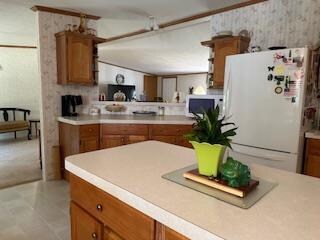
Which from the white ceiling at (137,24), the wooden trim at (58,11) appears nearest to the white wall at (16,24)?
the white ceiling at (137,24)

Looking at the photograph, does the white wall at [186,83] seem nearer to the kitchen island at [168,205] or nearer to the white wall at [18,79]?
the white wall at [18,79]

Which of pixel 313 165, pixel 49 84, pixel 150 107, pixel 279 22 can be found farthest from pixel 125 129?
pixel 279 22

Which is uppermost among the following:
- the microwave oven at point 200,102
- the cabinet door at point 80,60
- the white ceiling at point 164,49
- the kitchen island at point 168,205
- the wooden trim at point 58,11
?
the white ceiling at point 164,49

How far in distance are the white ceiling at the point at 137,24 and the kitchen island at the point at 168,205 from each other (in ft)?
8.29

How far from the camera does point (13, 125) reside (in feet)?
18.5

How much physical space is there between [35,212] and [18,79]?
4.92m

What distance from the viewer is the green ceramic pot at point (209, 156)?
100 centimetres

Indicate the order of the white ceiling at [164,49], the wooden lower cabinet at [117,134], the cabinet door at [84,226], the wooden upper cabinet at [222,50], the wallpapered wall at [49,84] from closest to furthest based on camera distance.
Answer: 1. the cabinet door at [84,226]
2. the wooden upper cabinet at [222,50]
3. the wooden lower cabinet at [117,134]
4. the wallpapered wall at [49,84]
5. the white ceiling at [164,49]

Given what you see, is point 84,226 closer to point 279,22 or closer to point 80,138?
point 80,138

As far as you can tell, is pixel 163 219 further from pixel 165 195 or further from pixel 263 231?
pixel 263 231

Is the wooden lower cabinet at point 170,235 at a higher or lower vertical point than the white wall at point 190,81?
lower

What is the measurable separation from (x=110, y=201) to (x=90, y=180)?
0.52ft

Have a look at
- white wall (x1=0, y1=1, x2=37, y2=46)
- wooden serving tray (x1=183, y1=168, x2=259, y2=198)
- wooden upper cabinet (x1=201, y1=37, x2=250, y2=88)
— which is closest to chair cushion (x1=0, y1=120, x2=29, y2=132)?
white wall (x1=0, y1=1, x2=37, y2=46)

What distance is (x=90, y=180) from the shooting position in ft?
3.79
